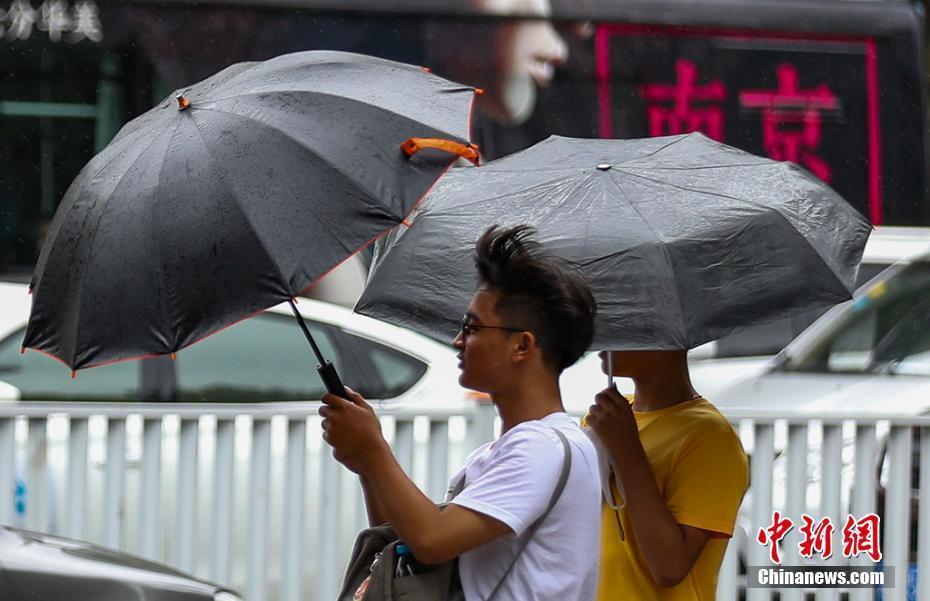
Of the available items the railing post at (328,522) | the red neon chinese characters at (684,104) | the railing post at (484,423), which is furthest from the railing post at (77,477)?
the red neon chinese characters at (684,104)

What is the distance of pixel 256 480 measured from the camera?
5.19 metres

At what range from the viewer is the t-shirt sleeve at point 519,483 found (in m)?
2.29

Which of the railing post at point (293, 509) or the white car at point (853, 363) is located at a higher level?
the white car at point (853, 363)

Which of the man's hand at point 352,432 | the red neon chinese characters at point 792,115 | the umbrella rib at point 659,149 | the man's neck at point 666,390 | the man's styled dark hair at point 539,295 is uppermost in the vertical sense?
the red neon chinese characters at point 792,115

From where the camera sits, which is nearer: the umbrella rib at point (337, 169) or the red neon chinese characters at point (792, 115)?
the umbrella rib at point (337, 169)

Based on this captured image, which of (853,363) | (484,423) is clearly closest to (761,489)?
(484,423)

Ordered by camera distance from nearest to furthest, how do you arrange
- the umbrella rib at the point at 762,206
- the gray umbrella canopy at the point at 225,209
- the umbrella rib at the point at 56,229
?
the gray umbrella canopy at the point at 225,209
the umbrella rib at the point at 56,229
the umbrella rib at the point at 762,206

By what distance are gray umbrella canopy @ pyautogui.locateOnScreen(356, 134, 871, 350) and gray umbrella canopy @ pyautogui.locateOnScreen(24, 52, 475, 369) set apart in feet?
1.50

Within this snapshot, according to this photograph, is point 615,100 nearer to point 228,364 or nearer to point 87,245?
point 228,364

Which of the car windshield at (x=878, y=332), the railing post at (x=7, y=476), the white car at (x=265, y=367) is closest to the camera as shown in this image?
the railing post at (x=7, y=476)

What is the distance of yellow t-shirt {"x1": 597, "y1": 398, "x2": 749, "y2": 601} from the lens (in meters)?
2.87

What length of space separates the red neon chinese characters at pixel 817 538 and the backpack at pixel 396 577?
3.19m

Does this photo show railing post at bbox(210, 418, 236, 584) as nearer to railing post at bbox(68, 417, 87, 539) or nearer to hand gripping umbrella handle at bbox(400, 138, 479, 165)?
railing post at bbox(68, 417, 87, 539)

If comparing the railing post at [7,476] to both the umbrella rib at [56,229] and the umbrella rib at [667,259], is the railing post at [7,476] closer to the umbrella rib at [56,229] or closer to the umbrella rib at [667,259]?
the umbrella rib at [56,229]
